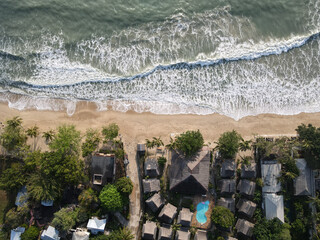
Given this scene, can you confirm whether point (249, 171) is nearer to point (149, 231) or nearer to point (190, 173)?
point (190, 173)

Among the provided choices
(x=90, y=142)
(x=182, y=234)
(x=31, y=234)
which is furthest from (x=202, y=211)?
(x=31, y=234)

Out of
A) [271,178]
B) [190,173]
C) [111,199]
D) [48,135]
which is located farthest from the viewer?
[271,178]

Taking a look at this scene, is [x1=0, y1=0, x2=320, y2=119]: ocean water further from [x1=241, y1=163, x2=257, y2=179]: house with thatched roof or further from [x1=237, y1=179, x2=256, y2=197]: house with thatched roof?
[x1=237, y1=179, x2=256, y2=197]: house with thatched roof

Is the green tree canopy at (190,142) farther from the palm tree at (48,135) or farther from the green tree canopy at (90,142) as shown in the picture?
the palm tree at (48,135)

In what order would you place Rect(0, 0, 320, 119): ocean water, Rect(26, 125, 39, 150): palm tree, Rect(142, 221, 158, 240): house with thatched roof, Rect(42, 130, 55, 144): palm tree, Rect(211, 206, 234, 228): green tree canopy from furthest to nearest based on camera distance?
1. Rect(0, 0, 320, 119): ocean water
2. Rect(26, 125, 39, 150): palm tree
3. Rect(42, 130, 55, 144): palm tree
4. Rect(142, 221, 158, 240): house with thatched roof
5. Rect(211, 206, 234, 228): green tree canopy

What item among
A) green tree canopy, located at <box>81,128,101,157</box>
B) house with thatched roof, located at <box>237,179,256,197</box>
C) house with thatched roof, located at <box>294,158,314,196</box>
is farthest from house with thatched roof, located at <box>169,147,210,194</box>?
house with thatched roof, located at <box>294,158,314,196</box>

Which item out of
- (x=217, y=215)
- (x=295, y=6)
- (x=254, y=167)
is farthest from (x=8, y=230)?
(x=295, y=6)
